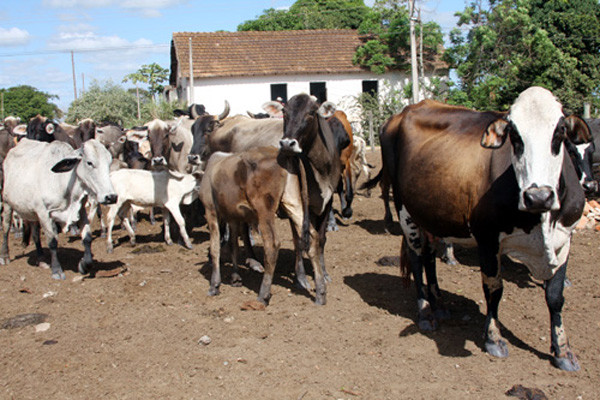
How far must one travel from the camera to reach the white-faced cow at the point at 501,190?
180 inches

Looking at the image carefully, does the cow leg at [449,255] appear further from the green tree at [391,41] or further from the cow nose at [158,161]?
the green tree at [391,41]

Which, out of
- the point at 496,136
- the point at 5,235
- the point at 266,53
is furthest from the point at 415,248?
the point at 266,53

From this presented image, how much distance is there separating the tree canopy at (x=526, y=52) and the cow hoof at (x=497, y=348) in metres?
16.9

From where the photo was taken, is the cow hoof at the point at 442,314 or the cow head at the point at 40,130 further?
the cow head at the point at 40,130

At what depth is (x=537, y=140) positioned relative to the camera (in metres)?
4.56

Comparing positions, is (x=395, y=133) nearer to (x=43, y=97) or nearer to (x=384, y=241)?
(x=384, y=241)

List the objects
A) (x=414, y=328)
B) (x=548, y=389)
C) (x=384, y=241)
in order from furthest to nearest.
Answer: (x=384, y=241) < (x=414, y=328) < (x=548, y=389)

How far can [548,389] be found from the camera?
4.55 m

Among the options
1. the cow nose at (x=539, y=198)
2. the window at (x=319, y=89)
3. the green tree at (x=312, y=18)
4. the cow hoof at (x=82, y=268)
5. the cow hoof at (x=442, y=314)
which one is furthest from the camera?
the green tree at (x=312, y=18)

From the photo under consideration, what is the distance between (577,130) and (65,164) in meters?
6.42

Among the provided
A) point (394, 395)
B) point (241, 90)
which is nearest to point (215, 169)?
point (394, 395)

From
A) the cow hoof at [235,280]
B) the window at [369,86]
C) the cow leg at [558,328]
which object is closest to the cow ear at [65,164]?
the cow hoof at [235,280]

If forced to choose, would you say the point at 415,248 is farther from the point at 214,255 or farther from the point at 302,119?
the point at 214,255

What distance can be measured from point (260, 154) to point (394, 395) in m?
3.35
